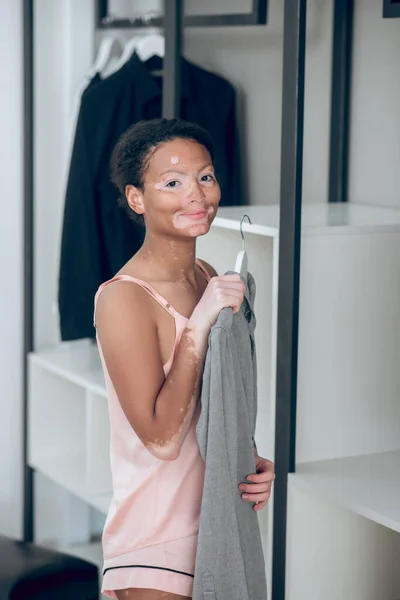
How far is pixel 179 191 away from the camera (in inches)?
56.6

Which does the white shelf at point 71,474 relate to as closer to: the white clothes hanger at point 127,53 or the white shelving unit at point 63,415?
the white shelving unit at point 63,415

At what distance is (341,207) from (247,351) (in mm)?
1064

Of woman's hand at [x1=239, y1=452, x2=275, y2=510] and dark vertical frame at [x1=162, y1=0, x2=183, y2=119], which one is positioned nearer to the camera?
woman's hand at [x1=239, y1=452, x2=275, y2=510]

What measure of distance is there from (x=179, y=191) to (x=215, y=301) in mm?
175

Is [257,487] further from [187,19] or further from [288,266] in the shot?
[187,19]

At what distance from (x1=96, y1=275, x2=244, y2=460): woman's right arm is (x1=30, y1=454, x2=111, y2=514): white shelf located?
57.9 inches

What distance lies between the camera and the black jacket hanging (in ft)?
9.43

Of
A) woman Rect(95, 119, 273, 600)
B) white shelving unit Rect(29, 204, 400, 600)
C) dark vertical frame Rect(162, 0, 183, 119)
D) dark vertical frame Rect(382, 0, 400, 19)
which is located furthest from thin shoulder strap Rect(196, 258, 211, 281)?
dark vertical frame Rect(162, 0, 183, 119)

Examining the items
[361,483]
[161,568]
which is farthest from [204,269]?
[361,483]

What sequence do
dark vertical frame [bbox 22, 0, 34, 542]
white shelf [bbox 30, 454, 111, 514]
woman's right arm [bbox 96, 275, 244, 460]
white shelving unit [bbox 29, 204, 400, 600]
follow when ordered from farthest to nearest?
dark vertical frame [bbox 22, 0, 34, 542] < white shelf [bbox 30, 454, 111, 514] < white shelving unit [bbox 29, 204, 400, 600] < woman's right arm [bbox 96, 275, 244, 460]

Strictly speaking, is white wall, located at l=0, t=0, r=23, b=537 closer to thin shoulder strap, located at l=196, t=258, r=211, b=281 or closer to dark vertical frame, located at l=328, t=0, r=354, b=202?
dark vertical frame, located at l=328, t=0, r=354, b=202

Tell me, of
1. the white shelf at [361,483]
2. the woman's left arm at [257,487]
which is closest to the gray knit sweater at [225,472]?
the woman's left arm at [257,487]

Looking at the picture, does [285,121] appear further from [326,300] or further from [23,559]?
[23,559]

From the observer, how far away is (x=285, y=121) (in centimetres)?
193
